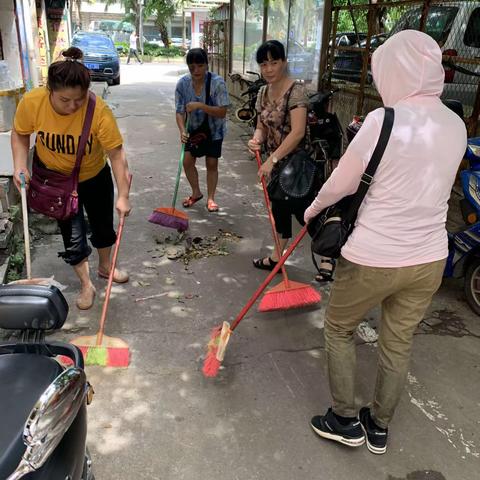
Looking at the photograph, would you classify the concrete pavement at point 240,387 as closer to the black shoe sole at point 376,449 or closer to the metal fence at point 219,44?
the black shoe sole at point 376,449

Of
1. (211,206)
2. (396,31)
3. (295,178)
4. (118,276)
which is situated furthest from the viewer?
(396,31)

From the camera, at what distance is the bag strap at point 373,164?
67.4 inches

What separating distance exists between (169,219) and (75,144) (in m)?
1.81

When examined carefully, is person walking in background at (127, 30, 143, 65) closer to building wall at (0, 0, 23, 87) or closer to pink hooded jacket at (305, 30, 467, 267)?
building wall at (0, 0, 23, 87)

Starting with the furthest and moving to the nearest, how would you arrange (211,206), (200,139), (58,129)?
1. (211,206)
2. (200,139)
3. (58,129)

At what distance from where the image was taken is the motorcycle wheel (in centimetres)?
346

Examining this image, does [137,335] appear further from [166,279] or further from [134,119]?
[134,119]

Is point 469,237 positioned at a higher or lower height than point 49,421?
lower

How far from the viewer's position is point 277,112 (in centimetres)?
346

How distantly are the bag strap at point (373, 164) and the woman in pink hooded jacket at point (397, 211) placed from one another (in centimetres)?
2

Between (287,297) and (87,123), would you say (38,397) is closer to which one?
(87,123)

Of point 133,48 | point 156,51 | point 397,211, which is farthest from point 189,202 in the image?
point 156,51

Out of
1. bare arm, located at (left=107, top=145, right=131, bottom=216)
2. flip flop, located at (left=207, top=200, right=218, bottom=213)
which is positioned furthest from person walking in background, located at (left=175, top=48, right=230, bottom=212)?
bare arm, located at (left=107, top=145, right=131, bottom=216)

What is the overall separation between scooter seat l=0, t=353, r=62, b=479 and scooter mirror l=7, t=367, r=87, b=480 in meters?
0.05
